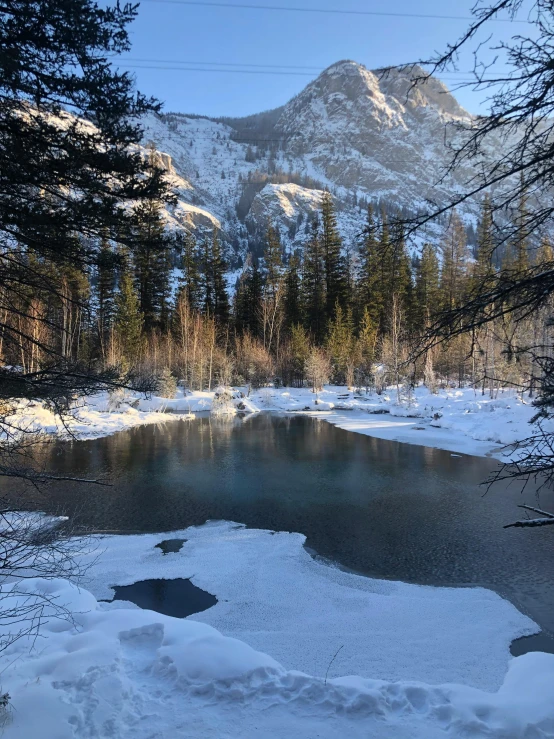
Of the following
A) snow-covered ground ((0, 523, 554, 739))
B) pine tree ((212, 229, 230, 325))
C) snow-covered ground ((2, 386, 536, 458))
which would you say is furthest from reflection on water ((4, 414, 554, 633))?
pine tree ((212, 229, 230, 325))

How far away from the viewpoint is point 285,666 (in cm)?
426

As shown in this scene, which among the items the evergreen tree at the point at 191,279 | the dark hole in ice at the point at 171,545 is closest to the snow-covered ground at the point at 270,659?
the dark hole in ice at the point at 171,545

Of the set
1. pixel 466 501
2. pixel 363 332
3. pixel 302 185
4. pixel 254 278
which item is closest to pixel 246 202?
pixel 302 185

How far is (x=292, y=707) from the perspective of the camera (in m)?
3.23

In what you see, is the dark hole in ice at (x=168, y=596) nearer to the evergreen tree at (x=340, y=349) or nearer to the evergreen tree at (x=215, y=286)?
the evergreen tree at (x=340, y=349)

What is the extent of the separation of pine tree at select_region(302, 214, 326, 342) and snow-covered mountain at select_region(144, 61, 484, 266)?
50696 mm

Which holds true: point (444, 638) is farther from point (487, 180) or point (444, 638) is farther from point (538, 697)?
point (487, 180)

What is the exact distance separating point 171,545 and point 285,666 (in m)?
3.88

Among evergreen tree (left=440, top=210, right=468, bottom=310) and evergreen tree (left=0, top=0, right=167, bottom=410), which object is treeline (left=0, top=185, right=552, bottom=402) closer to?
evergreen tree (left=440, top=210, right=468, bottom=310)

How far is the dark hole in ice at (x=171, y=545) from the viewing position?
7.41 meters

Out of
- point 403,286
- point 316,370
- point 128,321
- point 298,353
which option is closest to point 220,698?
point 316,370

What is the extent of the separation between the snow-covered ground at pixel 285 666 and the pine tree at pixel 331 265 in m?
35.7

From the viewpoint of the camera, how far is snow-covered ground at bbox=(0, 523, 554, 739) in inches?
118

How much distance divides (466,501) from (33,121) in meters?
10.1
